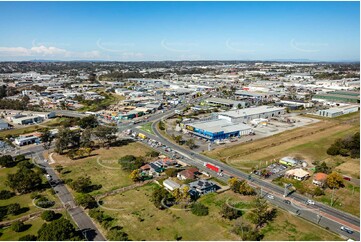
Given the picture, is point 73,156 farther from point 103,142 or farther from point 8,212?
point 8,212

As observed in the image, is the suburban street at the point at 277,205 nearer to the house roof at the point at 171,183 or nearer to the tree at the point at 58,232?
the tree at the point at 58,232

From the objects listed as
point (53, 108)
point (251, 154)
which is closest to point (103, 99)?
point (53, 108)

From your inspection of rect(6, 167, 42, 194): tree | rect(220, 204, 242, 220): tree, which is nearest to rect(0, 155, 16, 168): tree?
rect(6, 167, 42, 194): tree

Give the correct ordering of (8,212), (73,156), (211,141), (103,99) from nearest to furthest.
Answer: (8,212), (73,156), (211,141), (103,99)

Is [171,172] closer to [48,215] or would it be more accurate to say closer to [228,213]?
[228,213]

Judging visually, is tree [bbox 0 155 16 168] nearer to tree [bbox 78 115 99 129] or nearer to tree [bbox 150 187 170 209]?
tree [bbox 78 115 99 129]

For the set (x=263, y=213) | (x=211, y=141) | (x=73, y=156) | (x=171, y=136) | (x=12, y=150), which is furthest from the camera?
(x=171, y=136)

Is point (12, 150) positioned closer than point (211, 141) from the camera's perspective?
Yes
